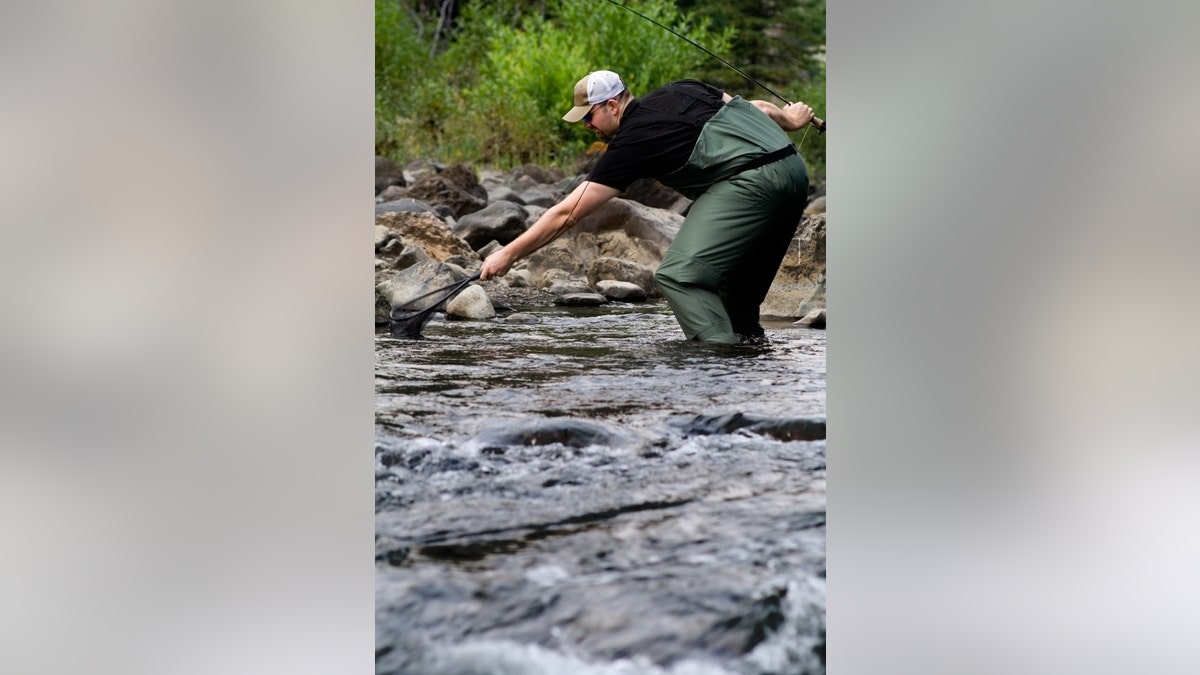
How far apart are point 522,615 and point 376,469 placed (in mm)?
569

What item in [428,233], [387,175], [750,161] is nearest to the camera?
[750,161]

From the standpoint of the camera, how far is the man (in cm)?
321

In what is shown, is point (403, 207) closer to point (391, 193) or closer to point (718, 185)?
point (391, 193)

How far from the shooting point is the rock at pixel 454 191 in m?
4.01

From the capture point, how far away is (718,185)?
3.28 meters

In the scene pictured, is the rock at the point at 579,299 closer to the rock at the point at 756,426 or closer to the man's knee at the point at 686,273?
the man's knee at the point at 686,273

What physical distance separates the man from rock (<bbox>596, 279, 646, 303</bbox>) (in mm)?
158

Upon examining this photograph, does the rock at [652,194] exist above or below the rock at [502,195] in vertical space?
below

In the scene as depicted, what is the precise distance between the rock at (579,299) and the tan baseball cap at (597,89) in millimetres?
640

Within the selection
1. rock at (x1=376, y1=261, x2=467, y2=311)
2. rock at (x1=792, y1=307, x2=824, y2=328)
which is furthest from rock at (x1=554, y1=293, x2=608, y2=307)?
rock at (x1=792, y1=307, x2=824, y2=328)

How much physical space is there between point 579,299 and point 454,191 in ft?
2.87

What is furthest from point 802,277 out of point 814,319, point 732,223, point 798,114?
point 798,114

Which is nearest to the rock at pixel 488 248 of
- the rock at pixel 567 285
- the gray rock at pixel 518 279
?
the gray rock at pixel 518 279
